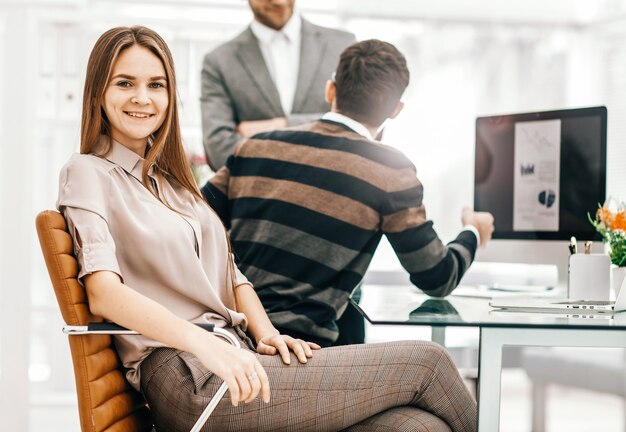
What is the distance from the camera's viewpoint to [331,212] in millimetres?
1945

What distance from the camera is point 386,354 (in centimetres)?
157

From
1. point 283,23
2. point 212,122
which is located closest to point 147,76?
point 212,122

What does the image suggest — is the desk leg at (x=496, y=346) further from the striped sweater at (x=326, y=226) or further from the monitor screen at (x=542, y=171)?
the monitor screen at (x=542, y=171)

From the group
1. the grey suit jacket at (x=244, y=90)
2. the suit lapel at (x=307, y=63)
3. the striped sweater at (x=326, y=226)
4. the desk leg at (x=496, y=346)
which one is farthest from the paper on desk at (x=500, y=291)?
the suit lapel at (x=307, y=63)

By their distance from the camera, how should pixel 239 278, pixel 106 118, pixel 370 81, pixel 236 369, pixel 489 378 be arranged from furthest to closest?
pixel 370 81 < pixel 239 278 < pixel 106 118 < pixel 489 378 < pixel 236 369

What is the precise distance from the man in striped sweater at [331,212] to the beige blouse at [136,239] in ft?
0.81

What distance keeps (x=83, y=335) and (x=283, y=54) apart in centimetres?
193

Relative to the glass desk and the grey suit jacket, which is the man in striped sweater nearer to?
the glass desk

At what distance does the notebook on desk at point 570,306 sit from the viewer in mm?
1831

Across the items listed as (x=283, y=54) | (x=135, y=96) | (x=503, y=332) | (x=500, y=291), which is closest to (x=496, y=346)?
(x=503, y=332)

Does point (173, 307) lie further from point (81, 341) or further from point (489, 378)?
point (489, 378)

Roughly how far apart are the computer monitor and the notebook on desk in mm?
460

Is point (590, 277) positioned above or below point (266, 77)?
below

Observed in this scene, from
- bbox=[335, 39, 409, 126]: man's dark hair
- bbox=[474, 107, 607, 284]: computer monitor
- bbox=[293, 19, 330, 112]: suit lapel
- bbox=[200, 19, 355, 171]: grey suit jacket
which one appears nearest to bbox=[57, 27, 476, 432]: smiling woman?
bbox=[335, 39, 409, 126]: man's dark hair
